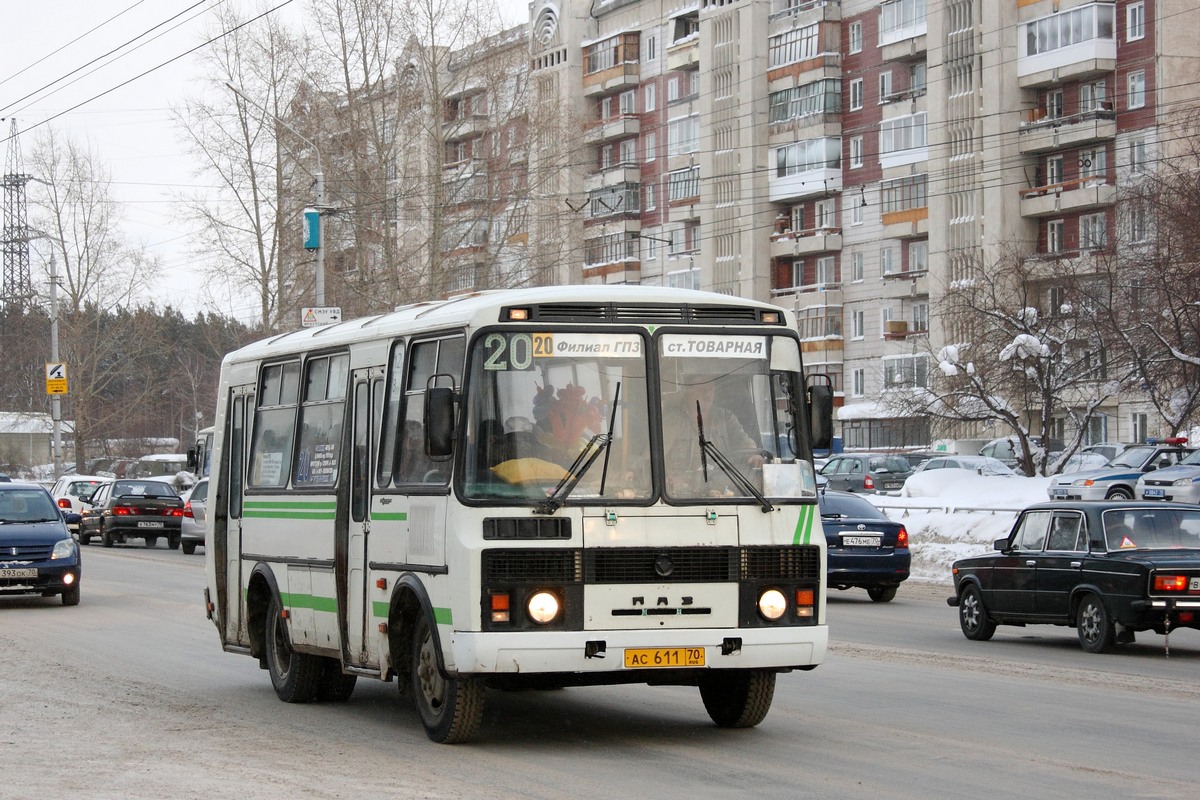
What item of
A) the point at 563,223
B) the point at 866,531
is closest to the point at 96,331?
the point at 563,223

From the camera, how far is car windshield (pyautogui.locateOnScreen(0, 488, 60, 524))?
2403cm

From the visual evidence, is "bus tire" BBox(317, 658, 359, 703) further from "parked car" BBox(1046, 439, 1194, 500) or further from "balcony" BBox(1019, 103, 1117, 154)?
"balcony" BBox(1019, 103, 1117, 154)

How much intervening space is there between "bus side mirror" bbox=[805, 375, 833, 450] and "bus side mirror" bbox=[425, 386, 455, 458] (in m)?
2.20

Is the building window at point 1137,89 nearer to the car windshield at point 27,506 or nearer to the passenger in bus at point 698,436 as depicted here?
the car windshield at point 27,506

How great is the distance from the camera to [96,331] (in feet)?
259

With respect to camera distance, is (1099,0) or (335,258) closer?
(335,258)

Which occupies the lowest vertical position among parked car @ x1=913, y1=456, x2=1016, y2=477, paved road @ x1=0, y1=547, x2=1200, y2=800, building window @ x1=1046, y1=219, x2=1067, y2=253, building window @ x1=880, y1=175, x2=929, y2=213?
paved road @ x1=0, y1=547, x2=1200, y2=800

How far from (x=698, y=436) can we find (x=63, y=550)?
49.3 feet

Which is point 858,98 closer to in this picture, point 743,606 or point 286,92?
point 286,92

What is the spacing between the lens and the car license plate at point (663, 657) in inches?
399

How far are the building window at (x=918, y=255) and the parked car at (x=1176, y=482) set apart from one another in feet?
100

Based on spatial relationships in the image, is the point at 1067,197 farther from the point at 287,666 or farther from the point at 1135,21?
the point at 287,666

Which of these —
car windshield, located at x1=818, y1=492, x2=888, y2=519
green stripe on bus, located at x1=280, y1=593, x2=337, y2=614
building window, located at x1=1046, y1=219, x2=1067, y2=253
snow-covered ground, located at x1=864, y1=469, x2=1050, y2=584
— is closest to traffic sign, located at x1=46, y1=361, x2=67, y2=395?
snow-covered ground, located at x1=864, y1=469, x2=1050, y2=584

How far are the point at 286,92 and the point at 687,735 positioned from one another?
164 ft
